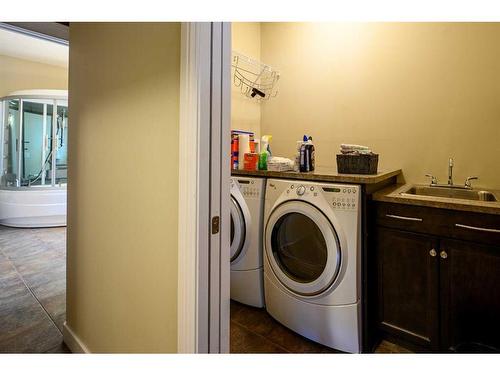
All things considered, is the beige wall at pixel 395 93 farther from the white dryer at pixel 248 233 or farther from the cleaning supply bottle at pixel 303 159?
the white dryer at pixel 248 233

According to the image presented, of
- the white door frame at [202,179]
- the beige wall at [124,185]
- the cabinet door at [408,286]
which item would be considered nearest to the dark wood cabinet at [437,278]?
the cabinet door at [408,286]

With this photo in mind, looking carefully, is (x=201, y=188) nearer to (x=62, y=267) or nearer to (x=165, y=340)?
(x=165, y=340)

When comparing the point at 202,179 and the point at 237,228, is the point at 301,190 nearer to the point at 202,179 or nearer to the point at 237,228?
the point at 237,228

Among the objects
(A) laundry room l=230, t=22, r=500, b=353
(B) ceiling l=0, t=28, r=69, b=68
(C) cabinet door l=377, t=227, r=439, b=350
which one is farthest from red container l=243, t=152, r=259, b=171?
(B) ceiling l=0, t=28, r=69, b=68

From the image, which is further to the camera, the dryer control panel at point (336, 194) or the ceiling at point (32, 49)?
the ceiling at point (32, 49)

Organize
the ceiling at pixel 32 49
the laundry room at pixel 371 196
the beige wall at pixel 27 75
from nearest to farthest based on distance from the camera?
the laundry room at pixel 371 196 < the ceiling at pixel 32 49 < the beige wall at pixel 27 75

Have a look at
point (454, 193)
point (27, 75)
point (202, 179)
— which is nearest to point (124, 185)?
point (202, 179)

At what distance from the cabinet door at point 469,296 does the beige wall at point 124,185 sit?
1313 millimetres

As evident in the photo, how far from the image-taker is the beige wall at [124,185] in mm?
964

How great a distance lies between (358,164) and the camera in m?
1.73

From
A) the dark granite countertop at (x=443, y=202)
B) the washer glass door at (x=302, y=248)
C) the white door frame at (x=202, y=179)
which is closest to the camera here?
the white door frame at (x=202, y=179)

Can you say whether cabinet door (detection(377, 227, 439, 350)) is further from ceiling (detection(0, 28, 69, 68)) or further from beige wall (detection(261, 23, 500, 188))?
ceiling (detection(0, 28, 69, 68))

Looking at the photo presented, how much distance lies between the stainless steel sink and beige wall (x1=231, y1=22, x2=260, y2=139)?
1455 mm

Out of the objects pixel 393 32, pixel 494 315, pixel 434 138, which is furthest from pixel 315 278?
pixel 393 32
